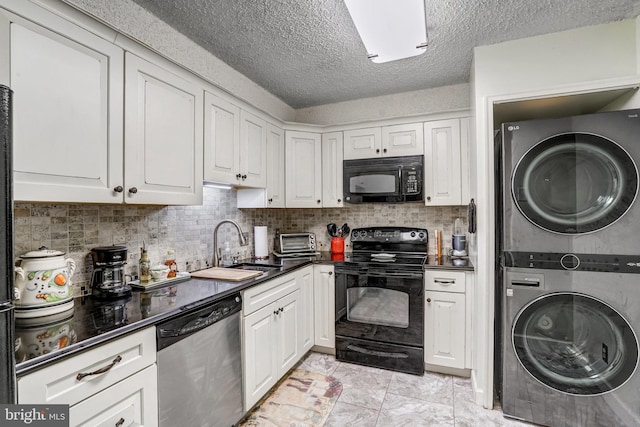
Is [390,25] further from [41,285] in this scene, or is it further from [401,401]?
[401,401]

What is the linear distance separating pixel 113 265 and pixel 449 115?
269cm

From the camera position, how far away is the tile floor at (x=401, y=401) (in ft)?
6.30

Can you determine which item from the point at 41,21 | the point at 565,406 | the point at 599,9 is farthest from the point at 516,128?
the point at 41,21

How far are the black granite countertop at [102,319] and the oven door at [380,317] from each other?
940mm

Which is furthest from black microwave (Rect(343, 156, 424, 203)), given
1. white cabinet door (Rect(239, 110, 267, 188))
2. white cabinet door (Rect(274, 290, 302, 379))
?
white cabinet door (Rect(274, 290, 302, 379))

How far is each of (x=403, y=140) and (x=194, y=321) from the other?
7.42 ft

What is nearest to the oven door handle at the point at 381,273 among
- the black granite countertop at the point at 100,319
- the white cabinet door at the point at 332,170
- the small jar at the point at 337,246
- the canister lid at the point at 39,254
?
the small jar at the point at 337,246

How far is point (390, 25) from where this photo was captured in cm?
159

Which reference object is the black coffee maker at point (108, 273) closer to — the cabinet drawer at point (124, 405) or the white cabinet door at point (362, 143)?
the cabinet drawer at point (124, 405)

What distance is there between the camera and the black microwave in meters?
2.72

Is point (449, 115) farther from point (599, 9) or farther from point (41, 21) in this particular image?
point (41, 21)

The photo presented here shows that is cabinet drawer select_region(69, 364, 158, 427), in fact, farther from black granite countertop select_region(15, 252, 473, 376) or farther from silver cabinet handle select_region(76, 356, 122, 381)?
black granite countertop select_region(15, 252, 473, 376)

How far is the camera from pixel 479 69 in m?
2.12

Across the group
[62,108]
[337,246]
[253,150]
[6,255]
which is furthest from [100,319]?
[337,246]
